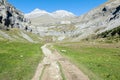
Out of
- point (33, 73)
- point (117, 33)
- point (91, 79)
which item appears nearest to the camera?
point (91, 79)

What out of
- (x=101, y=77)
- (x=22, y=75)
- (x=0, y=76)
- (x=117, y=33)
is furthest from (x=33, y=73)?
(x=117, y=33)

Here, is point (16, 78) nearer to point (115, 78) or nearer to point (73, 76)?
point (73, 76)

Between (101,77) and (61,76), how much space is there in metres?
4.87

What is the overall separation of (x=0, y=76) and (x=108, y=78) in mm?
13363

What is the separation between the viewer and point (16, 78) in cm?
2745

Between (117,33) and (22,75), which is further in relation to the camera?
(117,33)

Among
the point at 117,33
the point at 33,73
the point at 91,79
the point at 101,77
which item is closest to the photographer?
the point at 91,79

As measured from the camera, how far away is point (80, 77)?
27.3 metres

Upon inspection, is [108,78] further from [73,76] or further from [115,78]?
[73,76]

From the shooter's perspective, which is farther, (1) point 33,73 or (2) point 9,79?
(1) point 33,73

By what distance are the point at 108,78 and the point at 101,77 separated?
0.97 metres


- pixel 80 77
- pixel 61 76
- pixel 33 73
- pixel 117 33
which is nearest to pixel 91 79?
pixel 80 77

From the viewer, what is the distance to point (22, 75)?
29281 mm

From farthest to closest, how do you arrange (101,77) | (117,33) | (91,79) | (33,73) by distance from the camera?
(117,33) < (33,73) < (101,77) < (91,79)
